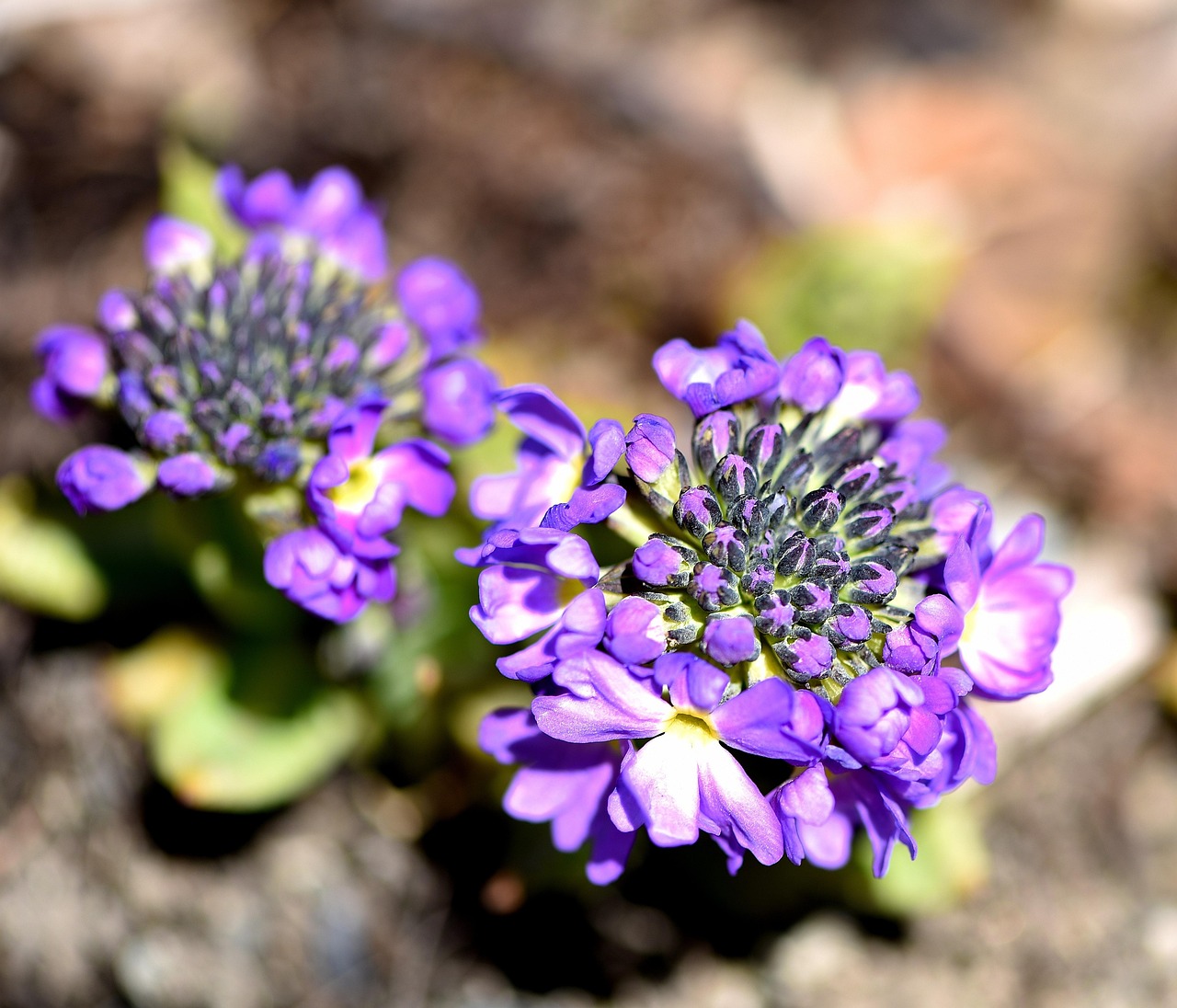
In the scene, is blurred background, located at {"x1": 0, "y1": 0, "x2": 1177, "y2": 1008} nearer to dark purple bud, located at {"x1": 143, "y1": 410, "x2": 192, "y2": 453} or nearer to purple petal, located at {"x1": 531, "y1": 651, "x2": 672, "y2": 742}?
dark purple bud, located at {"x1": 143, "y1": 410, "x2": 192, "y2": 453}

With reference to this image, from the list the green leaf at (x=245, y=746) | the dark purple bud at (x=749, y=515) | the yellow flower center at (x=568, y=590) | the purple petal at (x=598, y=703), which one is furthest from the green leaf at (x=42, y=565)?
the dark purple bud at (x=749, y=515)

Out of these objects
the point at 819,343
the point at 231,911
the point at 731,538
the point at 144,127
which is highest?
the point at 819,343

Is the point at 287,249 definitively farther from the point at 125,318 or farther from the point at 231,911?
the point at 231,911

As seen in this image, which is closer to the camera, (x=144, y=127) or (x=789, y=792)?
(x=789, y=792)

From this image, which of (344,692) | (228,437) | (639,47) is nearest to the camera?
(228,437)

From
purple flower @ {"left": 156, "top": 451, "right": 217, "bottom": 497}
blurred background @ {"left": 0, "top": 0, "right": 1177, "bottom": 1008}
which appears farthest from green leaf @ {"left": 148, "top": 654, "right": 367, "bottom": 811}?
purple flower @ {"left": 156, "top": 451, "right": 217, "bottom": 497}

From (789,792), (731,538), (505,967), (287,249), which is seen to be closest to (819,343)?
(731,538)

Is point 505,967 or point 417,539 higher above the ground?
point 417,539
